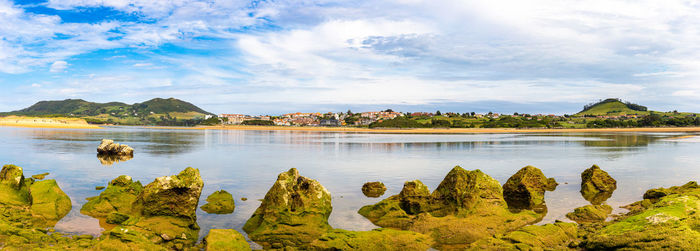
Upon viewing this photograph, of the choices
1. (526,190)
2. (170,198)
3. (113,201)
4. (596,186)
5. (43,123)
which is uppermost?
(43,123)

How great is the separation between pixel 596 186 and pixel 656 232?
1102cm

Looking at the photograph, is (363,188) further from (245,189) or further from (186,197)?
(186,197)

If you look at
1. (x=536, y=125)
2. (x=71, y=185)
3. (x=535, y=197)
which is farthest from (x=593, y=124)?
(x=71, y=185)

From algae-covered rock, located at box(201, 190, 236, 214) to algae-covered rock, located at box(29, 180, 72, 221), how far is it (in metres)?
5.02

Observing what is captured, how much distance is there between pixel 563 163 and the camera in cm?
3403

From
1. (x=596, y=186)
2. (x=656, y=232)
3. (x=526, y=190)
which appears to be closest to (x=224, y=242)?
(x=656, y=232)

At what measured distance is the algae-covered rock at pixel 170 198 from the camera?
43.1ft

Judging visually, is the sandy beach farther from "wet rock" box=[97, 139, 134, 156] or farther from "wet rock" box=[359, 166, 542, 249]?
"wet rock" box=[359, 166, 542, 249]

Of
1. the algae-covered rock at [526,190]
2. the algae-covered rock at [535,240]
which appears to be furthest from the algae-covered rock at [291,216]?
the algae-covered rock at [526,190]

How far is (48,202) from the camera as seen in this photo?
49.1 feet

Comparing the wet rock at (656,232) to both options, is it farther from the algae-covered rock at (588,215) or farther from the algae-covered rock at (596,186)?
the algae-covered rock at (596,186)

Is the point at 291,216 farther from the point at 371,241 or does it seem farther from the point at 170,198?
the point at 170,198

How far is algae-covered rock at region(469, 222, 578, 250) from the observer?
33.5 feet

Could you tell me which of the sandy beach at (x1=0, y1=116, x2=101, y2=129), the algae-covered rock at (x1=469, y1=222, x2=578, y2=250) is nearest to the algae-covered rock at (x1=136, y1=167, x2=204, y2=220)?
the algae-covered rock at (x1=469, y1=222, x2=578, y2=250)
